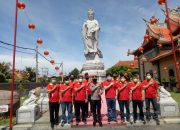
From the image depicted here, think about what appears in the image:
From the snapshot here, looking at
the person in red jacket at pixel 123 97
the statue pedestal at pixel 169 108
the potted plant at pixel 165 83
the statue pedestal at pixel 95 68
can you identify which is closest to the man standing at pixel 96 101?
the person in red jacket at pixel 123 97

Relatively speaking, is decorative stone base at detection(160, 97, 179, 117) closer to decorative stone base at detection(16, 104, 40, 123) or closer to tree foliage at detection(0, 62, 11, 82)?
decorative stone base at detection(16, 104, 40, 123)

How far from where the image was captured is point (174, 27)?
25109mm

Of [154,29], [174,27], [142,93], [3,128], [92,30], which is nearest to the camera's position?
[3,128]

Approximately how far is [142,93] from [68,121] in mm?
2621

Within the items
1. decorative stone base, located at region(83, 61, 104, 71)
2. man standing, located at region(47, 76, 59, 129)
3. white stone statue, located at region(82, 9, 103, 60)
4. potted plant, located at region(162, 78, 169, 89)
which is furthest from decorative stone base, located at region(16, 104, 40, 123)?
potted plant, located at region(162, 78, 169, 89)

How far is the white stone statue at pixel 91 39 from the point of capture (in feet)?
49.1

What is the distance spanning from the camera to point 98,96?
23.4ft

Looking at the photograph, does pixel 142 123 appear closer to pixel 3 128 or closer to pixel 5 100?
pixel 3 128

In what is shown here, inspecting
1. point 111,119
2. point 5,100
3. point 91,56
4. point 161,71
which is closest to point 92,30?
point 91,56

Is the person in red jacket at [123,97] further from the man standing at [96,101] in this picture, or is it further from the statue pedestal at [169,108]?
the statue pedestal at [169,108]

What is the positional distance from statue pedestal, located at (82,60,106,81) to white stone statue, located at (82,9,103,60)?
0.50 meters

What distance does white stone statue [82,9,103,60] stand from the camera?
1496 centimetres

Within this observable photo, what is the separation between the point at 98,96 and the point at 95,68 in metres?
7.25

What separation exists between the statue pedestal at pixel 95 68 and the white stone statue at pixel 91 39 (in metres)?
0.50
